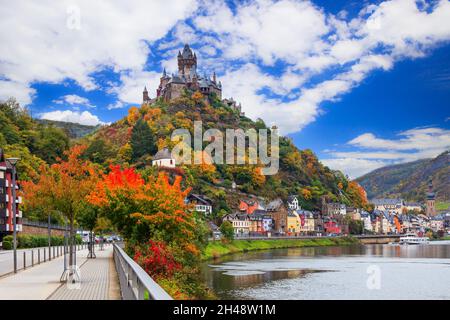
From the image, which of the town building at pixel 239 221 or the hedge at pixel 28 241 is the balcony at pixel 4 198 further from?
the town building at pixel 239 221

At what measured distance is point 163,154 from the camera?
135125 mm

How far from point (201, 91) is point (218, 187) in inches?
2554

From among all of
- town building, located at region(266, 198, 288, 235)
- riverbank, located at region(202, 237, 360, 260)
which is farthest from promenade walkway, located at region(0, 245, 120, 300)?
town building, located at region(266, 198, 288, 235)

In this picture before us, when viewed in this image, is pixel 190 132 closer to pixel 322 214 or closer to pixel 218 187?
pixel 218 187

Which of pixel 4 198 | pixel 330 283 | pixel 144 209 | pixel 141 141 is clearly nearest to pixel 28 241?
pixel 4 198

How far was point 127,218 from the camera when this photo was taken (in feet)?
106

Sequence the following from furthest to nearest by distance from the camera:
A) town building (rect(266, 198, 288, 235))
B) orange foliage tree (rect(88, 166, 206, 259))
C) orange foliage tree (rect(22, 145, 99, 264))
→ town building (rect(266, 198, 288, 235))
orange foliage tree (rect(88, 166, 206, 259))
orange foliage tree (rect(22, 145, 99, 264))

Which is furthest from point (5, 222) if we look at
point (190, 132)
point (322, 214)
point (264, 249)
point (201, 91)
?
point (201, 91)

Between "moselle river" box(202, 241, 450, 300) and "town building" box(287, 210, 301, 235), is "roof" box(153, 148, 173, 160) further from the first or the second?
"moselle river" box(202, 241, 450, 300)

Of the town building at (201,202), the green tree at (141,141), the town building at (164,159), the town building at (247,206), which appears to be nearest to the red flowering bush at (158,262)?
the town building at (201,202)

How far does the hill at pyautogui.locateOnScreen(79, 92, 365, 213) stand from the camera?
452 ft

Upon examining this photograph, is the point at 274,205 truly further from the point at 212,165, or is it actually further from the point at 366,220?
the point at 366,220

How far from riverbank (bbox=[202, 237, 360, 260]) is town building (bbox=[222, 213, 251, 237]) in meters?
12.6

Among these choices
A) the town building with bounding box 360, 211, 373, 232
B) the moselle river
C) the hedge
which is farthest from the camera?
the town building with bounding box 360, 211, 373, 232
